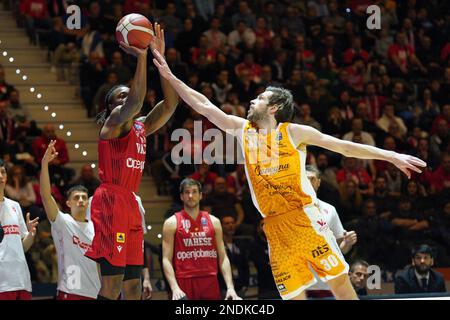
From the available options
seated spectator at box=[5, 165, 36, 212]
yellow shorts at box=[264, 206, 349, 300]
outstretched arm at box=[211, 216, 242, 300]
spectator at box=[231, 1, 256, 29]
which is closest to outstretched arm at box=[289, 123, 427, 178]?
yellow shorts at box=[264, 206, 349, 300]

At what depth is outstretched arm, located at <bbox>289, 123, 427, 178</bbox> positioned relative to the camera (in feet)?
19.6

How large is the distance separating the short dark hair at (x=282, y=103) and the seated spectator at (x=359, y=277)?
3196mm

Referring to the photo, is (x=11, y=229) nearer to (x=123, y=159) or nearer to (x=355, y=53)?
(x=123, y=159)

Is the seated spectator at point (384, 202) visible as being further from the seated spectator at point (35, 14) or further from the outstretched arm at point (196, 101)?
the seated spectator at point (35, 14)

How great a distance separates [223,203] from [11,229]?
3.30m

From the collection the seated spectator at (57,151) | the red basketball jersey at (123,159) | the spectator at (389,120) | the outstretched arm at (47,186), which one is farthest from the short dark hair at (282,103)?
the spectator at (389,120)

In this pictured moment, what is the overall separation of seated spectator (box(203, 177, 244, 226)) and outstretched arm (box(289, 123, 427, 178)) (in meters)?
4.17

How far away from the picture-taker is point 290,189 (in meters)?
6.18

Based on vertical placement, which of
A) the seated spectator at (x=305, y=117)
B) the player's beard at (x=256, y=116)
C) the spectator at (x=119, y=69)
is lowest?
the player's beard at (x=256, y=116)

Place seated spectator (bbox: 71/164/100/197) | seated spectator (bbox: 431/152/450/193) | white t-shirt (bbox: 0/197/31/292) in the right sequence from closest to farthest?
white t-shirt (bbox: 0/197/31/292)
seated spectator (bbox: 71/164/100/197)
seated spectator (bbox: 431/152/450/193)

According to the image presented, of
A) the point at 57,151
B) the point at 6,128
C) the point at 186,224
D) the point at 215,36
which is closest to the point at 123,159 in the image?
the point at 186,224

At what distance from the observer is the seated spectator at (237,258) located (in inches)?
377

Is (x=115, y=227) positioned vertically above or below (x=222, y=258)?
above

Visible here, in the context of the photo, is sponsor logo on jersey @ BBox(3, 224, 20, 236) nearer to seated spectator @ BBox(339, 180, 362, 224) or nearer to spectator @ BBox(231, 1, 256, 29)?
seated spectator @ BBox(339, 180, 362, 224)
